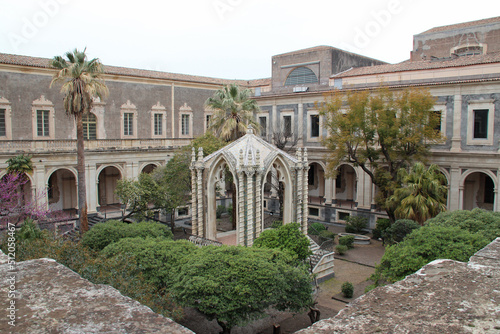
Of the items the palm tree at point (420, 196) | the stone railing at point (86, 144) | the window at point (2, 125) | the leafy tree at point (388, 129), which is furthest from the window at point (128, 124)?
the palm tree at point (420, 196)

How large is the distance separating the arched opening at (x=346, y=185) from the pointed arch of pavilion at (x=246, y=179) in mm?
13823

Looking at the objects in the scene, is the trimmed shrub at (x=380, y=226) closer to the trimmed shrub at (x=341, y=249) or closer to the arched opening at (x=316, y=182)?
the trimmed shrub at (x=341, y=249)

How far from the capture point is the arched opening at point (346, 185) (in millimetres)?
33938

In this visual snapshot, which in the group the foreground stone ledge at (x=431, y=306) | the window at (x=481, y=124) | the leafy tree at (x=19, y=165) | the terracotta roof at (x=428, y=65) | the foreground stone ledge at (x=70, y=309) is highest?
the terracotta roof at (x=428, y=65)

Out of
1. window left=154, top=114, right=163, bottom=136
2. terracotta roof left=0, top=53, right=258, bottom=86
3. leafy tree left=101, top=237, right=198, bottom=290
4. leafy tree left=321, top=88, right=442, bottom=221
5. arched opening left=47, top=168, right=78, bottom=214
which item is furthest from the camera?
window left=154, top=114, right=163, bottom=136

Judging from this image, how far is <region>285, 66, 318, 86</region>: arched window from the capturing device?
3703 centimetres

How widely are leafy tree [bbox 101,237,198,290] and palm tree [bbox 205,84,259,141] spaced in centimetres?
1288

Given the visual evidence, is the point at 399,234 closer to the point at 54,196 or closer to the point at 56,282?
the point at 56,282

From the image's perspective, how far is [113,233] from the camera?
16750 mm

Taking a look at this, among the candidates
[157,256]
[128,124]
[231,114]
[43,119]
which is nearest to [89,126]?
[128,124]

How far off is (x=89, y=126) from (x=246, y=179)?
18.3 meters

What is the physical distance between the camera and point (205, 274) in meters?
11.5

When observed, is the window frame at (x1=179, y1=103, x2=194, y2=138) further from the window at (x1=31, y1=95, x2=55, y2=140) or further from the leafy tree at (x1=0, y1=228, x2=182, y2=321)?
the leafy tree at (x1=0, y1=228, x2=182, y2=321)

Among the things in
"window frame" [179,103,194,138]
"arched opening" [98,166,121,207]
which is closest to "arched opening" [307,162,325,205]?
"window frame" [179,103,194,138]
